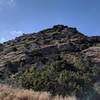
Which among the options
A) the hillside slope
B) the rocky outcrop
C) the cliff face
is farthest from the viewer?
the cliff face

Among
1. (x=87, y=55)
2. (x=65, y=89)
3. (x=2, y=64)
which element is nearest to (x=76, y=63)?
(x=87, y=55)

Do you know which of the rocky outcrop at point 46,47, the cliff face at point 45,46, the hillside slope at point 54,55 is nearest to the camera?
the hillside slope at point 54,55

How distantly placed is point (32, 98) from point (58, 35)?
81.6m

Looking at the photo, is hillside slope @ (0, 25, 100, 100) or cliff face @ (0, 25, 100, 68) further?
cliff face @ (0, 25, 100, 68)

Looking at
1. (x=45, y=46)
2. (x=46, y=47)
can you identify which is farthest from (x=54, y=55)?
(x=45, y=46)

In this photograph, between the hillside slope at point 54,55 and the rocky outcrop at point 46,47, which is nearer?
the hillside slope at point 54,55

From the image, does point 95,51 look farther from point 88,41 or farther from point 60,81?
point 60,81

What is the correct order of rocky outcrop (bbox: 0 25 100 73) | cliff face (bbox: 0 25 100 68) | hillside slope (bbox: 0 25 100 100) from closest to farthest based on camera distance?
1. hillside slope (bbox: 0 25 100 100)
2. rocky outcrop (bbox: 0 25 100 73)
3. cliff face (bbox: 0 25 100 68)

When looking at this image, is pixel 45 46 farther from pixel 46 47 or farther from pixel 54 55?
pixel 54 55

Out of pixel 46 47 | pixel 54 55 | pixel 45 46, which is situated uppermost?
pixel 45 46

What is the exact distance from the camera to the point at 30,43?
292ft

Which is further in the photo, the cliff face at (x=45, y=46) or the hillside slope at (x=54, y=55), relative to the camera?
the cliff face at (x=45, y=46)

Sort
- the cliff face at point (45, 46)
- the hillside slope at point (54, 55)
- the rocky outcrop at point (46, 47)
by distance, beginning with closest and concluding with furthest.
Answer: the hillside slope at point (54, 55), the rocky outcrop at point (46, 47), the cliff face at point (45, 46)

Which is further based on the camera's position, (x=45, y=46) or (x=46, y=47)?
(x=45, y=46)
